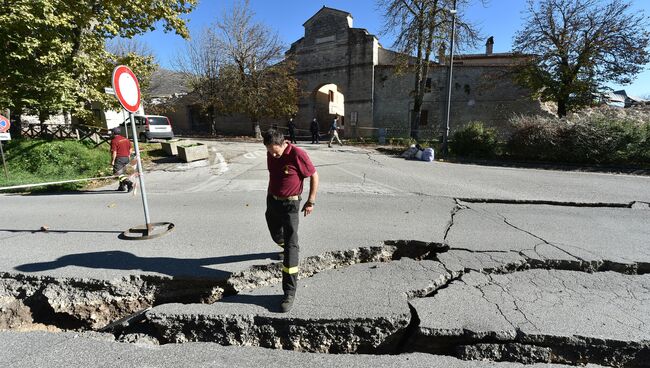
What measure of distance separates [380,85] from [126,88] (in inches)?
875

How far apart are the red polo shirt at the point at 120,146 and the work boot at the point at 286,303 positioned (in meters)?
7.83

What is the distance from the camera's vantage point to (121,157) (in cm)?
873

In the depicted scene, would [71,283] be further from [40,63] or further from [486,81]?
[486,81]

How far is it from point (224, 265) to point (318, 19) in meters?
26.5

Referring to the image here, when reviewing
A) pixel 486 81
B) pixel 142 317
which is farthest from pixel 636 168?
pixel 142 317

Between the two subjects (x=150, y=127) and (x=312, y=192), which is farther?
(x=150, y=127)

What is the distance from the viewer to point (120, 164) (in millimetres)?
8742

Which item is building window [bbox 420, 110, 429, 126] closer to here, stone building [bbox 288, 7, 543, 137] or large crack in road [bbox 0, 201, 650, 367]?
stone building [bbox 288, 7, 543, 137]

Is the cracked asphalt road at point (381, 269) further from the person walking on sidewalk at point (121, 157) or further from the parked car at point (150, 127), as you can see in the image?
the parked car at point (150, 127)

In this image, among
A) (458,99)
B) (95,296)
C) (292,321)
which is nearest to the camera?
(292,321)

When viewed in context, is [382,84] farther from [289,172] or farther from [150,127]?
[289,172]

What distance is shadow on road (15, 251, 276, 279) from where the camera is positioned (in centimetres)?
364

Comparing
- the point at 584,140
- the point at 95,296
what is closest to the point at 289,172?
the point at 95,296

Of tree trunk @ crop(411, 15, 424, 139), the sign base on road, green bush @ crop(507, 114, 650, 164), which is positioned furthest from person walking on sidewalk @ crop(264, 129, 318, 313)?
tree trunk @ crop(411, 15, 424, 139)
